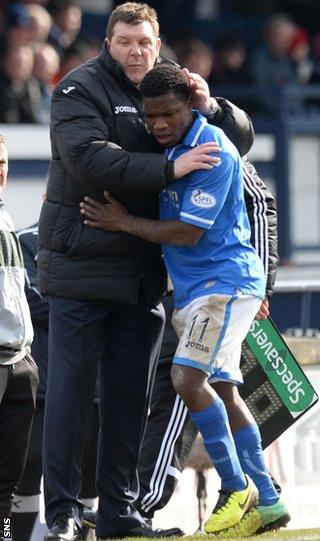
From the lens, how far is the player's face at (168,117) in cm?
573

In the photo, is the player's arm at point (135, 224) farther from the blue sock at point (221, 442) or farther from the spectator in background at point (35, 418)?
the spectator in background at point (35, 418)

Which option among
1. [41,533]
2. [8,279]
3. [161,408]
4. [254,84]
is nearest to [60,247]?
[8,279]

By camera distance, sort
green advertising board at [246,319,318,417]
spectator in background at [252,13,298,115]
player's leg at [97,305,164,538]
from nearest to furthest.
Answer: player's leg at [97,305,164,538], green advertising board at [246,319,318,417], spectator in background at [252,13,298,115]

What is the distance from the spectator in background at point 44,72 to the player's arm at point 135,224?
23.1ft

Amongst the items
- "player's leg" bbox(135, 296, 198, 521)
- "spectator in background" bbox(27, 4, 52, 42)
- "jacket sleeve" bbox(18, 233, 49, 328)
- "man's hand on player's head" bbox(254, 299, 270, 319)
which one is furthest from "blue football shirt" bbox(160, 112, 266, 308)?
"spectator in background" bbox(27, 4, 52, 42)

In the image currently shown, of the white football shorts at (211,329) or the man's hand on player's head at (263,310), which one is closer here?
the white football shorts at (211,329)

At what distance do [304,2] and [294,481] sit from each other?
11.1 meters

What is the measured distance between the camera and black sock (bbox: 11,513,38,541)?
6906mm

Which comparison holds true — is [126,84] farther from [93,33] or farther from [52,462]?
[93,33]

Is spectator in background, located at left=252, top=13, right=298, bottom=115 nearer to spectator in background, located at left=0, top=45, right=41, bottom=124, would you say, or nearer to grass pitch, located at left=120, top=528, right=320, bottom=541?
spectator in background, located at left=0, top=45, right=41, bottom=124

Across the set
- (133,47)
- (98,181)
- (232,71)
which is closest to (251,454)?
(98,181)

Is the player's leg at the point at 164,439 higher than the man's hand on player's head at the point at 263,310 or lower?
lower

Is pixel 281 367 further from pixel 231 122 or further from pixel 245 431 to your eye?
pixel 231 122

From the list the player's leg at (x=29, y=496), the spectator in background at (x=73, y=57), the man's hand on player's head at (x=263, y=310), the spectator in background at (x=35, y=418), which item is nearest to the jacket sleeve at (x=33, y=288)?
the spectator in background at (x=35, y=418)
